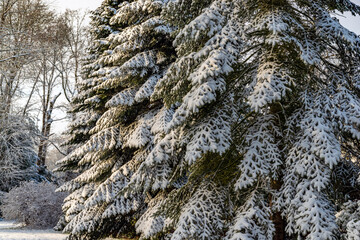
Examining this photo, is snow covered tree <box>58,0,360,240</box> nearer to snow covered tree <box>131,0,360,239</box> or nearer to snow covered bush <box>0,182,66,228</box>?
snow covered tree <box>131,0,360,239</box>

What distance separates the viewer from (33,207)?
13.1 m

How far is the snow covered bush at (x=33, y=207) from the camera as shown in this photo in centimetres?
1322

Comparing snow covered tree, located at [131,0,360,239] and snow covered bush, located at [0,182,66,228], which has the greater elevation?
snow covered tree, located at [131,0,360,239]

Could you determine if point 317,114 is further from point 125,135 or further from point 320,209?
point 125,135

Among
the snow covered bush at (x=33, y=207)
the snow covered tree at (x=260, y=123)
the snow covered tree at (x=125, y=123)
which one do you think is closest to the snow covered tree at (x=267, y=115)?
the snow covered tree at (x=260, y=123)

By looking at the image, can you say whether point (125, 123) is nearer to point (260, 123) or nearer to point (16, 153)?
point (260, 123)

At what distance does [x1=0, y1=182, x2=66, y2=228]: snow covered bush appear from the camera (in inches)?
520

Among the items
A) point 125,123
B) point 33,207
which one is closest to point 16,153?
point 33,207

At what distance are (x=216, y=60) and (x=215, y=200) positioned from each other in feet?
7.26

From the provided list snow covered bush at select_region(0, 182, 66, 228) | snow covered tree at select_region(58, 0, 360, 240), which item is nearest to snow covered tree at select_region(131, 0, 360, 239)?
snow covered tree at select_region(58, 0, 360, 240)

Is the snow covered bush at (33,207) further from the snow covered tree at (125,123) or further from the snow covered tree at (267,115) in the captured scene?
the snow covered tree at (267,115)

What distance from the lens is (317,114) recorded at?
4426 mm

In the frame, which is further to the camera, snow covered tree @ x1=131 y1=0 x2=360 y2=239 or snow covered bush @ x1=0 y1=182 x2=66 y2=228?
snow covered bush @ x1=0 y1=182 x2=66 y2=228

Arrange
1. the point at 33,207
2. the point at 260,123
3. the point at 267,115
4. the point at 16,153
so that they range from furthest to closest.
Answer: the point at 16,153 < the point at 33,207 < the point at 267,115 < the point at 260,123
